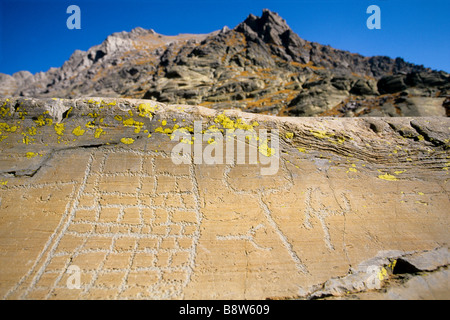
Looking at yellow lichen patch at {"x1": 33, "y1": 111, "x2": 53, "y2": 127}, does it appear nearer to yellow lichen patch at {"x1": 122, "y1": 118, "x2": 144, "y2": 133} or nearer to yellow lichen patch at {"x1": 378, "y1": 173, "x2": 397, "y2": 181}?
Result: yellow lichen patch at {"x1": 122, "y1": 118, "x2": 144, "y2": 133}

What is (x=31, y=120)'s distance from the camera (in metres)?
4.05

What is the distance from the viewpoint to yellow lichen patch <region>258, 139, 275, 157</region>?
4273 millimetres

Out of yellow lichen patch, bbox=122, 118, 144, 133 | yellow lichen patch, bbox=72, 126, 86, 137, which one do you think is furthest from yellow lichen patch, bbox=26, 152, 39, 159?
yellow lichen patch, bbox=122, 118, 144, 133

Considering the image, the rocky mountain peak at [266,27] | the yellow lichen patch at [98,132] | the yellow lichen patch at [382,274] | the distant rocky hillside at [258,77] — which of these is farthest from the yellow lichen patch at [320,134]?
the rocky mountain peak at [266,27]

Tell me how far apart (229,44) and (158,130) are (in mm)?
65654

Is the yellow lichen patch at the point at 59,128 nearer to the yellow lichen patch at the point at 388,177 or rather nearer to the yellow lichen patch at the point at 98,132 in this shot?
the yellow lichen patch at the point at 98,132

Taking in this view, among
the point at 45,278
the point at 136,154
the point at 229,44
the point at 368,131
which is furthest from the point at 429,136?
the point at 229,44

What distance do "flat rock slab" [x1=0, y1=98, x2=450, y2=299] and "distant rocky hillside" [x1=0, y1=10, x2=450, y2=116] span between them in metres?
29.5

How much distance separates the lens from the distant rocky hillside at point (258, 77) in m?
35.8

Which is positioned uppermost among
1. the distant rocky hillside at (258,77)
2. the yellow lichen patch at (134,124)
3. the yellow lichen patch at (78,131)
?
the distant rocky hillside at (258,77)

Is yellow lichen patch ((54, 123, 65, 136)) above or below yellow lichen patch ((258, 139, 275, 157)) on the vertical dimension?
above

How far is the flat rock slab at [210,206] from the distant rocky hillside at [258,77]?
29.5m

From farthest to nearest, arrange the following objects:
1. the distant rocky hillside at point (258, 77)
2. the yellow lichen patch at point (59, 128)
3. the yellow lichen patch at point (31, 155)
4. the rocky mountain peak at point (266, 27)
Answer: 1. the rocky mountain peak at point (266, 27)
2. the distant rocky hillside at point (258, 77)
3. the yellow lichen patch at point (59, 128)
4. the yellow lichen patch at point (31, 155)
